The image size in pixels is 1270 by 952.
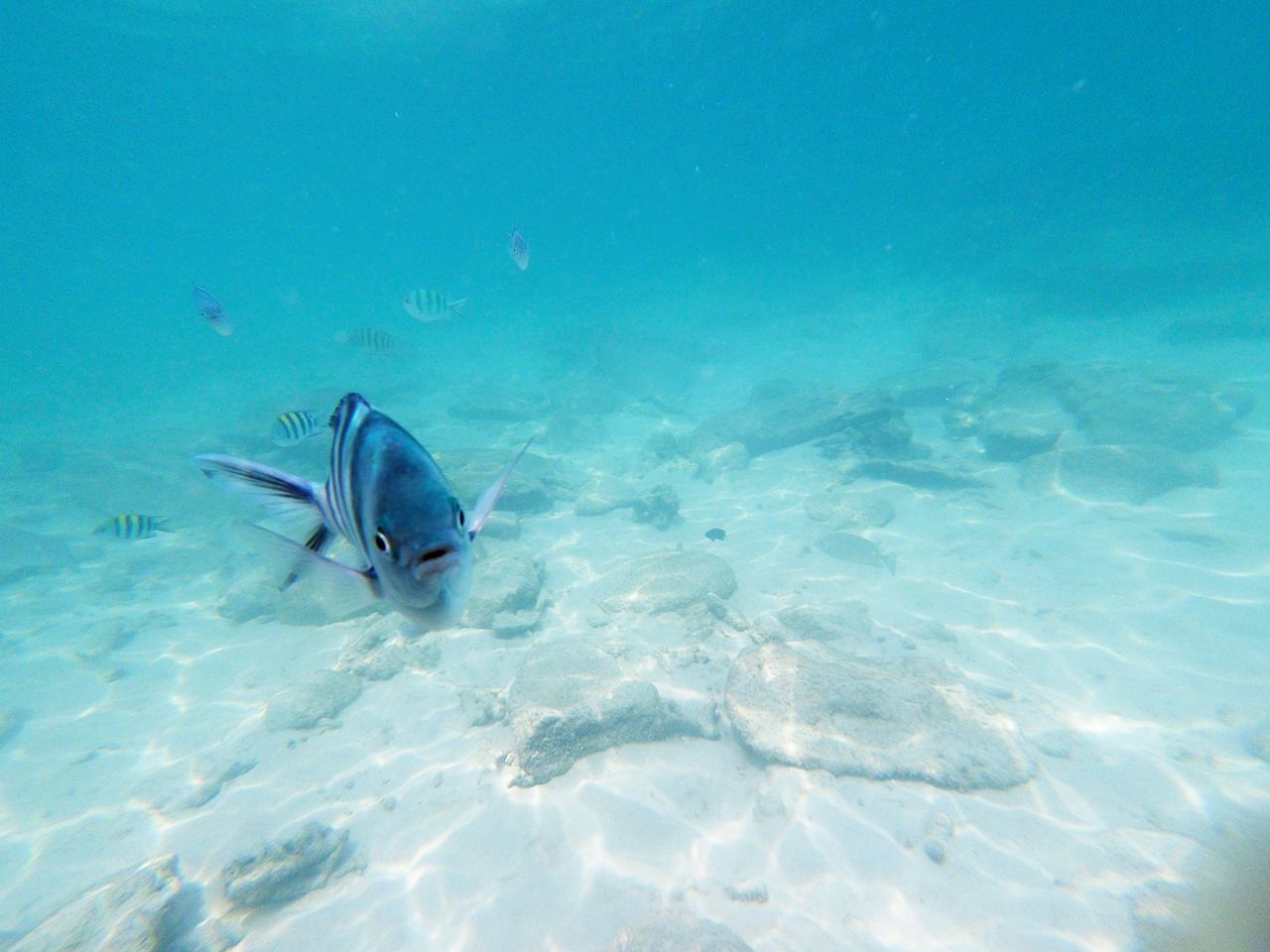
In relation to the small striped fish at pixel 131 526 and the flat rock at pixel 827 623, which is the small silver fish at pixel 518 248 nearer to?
the small striped fish at pixel 131 526

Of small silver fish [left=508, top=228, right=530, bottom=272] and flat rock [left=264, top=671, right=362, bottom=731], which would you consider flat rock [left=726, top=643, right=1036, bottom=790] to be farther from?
small silver fish [left=508, top=228, right=530, bottom=272]

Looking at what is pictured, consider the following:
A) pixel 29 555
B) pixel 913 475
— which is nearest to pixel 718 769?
pixel 913 475

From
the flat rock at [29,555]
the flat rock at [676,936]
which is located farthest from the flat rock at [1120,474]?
the flat rock at [29,555]

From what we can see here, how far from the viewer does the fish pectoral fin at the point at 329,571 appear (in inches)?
34.4

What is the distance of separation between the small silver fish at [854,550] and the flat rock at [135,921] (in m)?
8.53

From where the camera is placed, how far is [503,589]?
779 centimetres

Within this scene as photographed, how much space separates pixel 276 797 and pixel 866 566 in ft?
27.8

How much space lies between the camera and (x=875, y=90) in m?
51.9

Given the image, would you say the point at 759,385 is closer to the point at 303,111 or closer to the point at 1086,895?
the point at 1086,895

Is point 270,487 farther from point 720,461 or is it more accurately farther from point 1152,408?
point 1152,408

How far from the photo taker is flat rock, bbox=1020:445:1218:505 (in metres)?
9.97

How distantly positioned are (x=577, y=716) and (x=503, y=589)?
3255mm

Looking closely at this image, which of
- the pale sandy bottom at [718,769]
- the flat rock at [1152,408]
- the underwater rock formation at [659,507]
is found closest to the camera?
the pale sandy bottom at [718,769]

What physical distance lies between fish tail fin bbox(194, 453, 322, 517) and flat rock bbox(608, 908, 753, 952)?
12.7 feet
